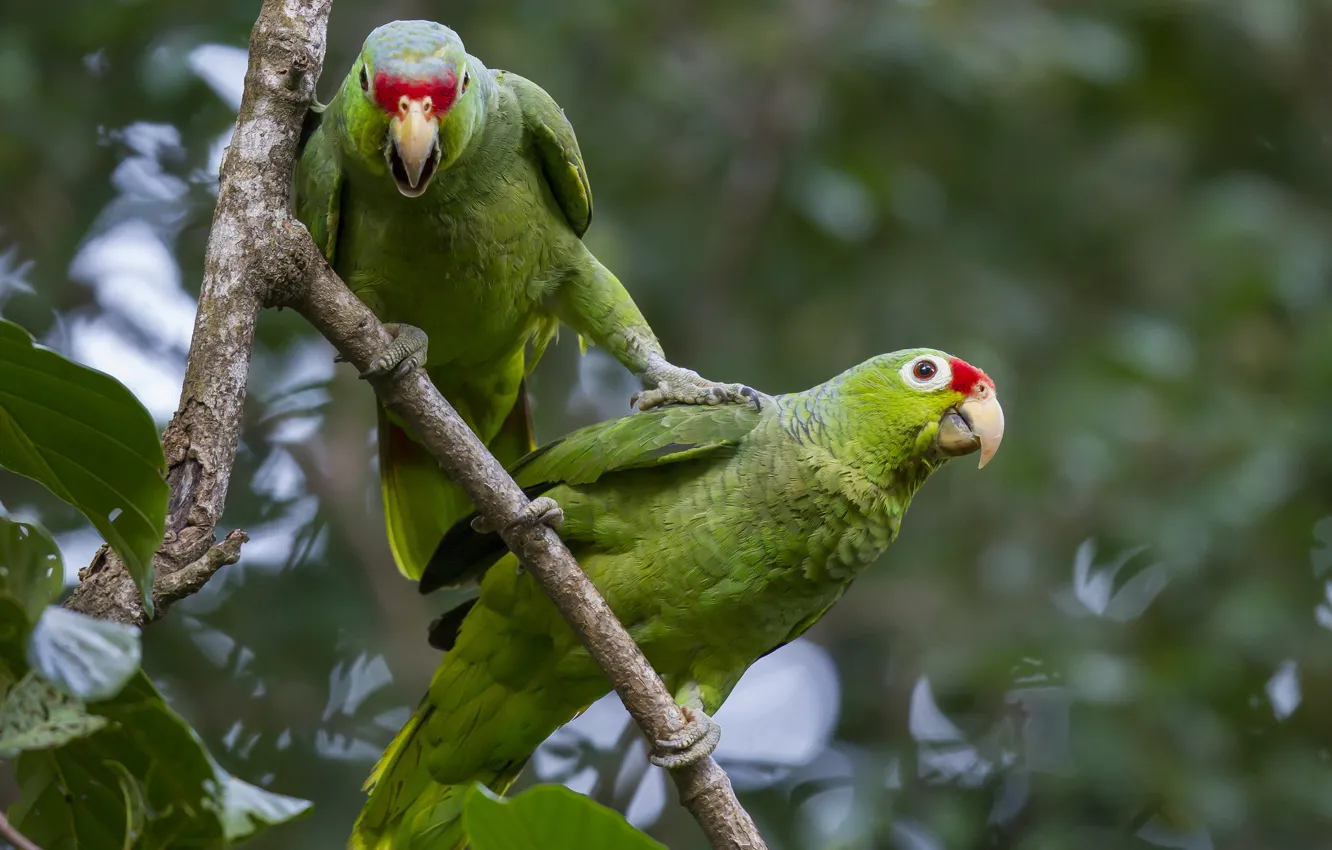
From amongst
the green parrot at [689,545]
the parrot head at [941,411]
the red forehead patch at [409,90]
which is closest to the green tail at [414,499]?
the green parrot at [689,545]

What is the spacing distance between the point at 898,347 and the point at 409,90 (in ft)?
8.79

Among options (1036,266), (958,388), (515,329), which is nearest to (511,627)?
(515,329)

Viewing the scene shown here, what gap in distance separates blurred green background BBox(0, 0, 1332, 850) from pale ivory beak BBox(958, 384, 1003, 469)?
155cm

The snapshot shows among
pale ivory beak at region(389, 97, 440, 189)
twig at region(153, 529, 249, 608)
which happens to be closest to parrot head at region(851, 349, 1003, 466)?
pale ivory beak at region(389, 97, 440, 189)

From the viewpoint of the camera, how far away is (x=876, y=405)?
2.76 metres

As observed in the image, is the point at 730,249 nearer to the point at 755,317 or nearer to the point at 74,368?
the point at 755,317

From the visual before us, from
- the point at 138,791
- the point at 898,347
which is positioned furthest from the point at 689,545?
the point at 898,347

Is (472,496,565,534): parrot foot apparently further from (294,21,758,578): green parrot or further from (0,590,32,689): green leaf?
(0,590,32,689): green leaf

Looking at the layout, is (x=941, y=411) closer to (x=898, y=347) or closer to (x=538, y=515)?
(x=538, y=515)

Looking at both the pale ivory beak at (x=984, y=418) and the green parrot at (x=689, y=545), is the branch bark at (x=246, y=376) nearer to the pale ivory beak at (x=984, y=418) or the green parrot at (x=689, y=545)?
the green parrot at (x=689, y=545)

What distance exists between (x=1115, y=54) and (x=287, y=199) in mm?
3538

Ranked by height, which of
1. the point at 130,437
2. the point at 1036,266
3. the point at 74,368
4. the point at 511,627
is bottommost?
the point at 1036,266

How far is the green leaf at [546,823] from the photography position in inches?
55.5

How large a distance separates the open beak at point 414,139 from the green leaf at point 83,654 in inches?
50.8
